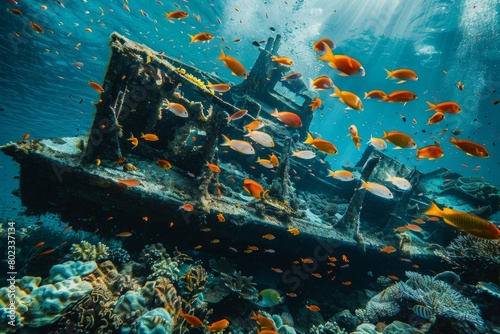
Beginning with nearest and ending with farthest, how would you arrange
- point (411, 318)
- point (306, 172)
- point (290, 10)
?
point (411, 318) → point (306, 172) → point (290, 10)

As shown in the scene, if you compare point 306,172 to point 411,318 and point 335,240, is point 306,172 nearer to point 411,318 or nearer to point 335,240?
point 335,240

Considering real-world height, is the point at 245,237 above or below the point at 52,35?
below

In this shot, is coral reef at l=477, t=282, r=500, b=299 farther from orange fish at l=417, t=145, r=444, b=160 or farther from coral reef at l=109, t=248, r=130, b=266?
coral reef at l=109, t=248, r=130, b=266

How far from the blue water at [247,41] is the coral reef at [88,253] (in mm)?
17411

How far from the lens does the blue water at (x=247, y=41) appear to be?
2125 cm

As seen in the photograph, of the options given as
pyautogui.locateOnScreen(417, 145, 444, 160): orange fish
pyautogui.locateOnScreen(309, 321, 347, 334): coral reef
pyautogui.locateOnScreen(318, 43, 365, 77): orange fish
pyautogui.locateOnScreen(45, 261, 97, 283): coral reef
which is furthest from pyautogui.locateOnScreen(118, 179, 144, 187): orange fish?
pyautogui.locateOnScreen(417, 145, 444, 160): orange fish

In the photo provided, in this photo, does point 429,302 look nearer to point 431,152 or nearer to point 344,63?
point 431,152

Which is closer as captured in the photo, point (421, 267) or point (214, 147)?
point (214, 147)

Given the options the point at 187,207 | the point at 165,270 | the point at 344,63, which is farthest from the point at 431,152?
the point at 165,270

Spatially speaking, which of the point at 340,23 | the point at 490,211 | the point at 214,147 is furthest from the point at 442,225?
the point at 340,23

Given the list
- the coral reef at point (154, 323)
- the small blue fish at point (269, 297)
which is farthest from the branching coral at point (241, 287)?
the coral reef at point (154, 323)

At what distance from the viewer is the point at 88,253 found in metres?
5.14

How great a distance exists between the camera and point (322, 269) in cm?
794

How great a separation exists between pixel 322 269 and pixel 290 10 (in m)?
33.9
